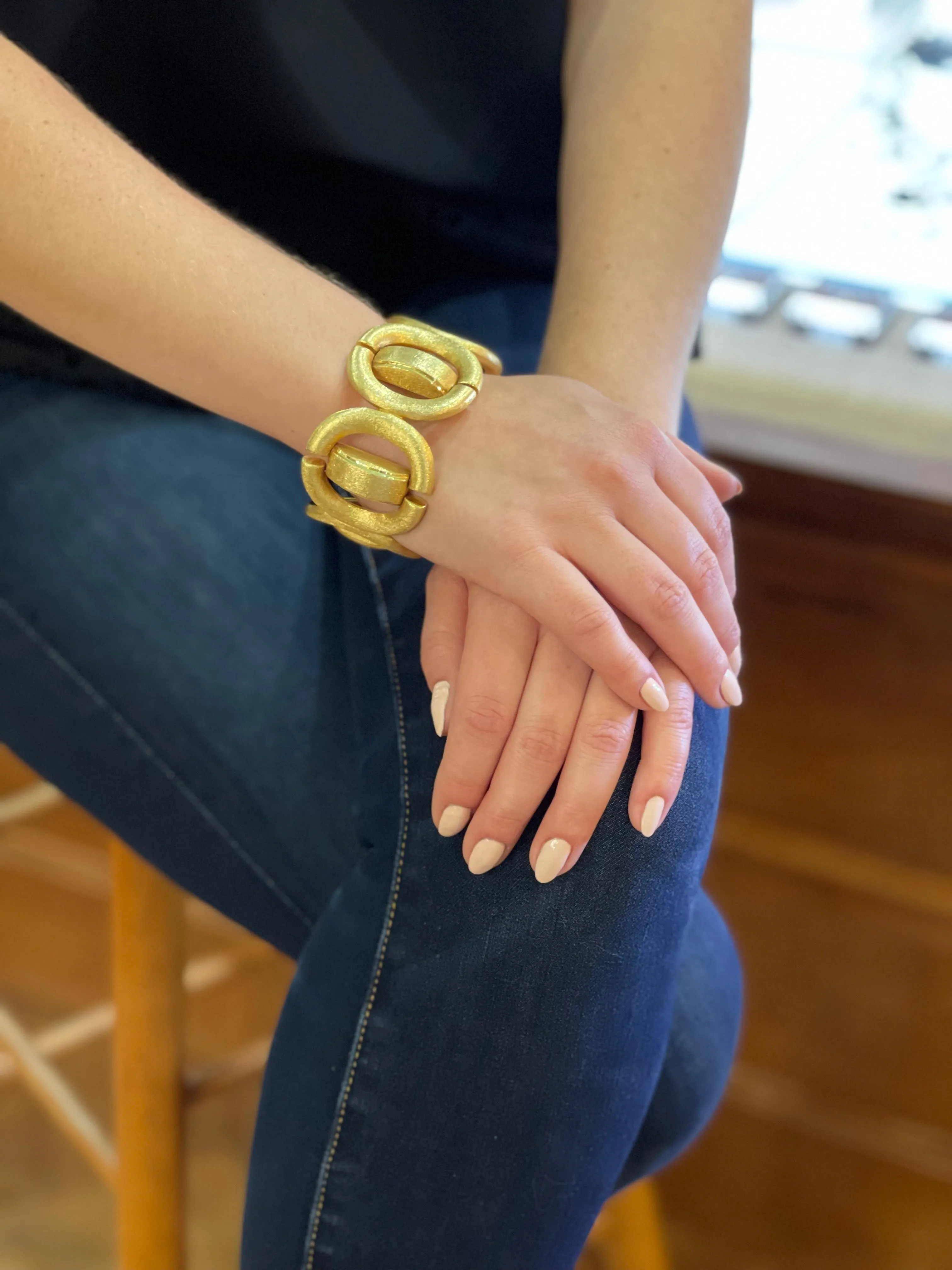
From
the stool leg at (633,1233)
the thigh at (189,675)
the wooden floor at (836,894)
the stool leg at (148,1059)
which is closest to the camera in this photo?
the thigh at (189,675)

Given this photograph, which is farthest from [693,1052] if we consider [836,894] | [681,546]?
[836,894]

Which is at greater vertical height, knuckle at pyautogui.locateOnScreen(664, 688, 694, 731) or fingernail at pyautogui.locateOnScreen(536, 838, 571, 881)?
knuckle at pyautogui.locateOnScreen(664, 688, 694, 731)

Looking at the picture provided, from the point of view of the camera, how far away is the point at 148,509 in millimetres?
647

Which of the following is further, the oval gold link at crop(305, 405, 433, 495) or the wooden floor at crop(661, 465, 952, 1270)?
the wooden floor at crop(661, 465, 952, 1270)

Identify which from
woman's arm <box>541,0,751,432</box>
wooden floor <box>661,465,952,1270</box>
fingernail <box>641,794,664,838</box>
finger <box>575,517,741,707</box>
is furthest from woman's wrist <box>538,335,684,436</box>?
wooden floor <box>661,465,952,1270</box>

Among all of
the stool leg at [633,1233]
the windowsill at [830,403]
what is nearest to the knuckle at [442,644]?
the windowsill at [830,403]

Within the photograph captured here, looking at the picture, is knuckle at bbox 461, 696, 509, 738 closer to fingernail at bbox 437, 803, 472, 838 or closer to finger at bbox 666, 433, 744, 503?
fingernail at bbox 437, 803, 472, 838

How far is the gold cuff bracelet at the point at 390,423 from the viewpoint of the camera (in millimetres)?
531

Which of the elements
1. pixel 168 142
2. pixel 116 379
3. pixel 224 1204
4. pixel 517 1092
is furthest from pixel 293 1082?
pixel 224 1204

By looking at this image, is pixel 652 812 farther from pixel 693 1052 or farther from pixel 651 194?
pixel 651 194

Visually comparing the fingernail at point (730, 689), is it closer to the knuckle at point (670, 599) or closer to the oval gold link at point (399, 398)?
the knuckle at point (670, 599)

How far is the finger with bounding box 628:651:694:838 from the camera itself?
513 millimetres

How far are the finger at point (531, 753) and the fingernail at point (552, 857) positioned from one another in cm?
2

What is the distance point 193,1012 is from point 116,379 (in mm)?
1000
